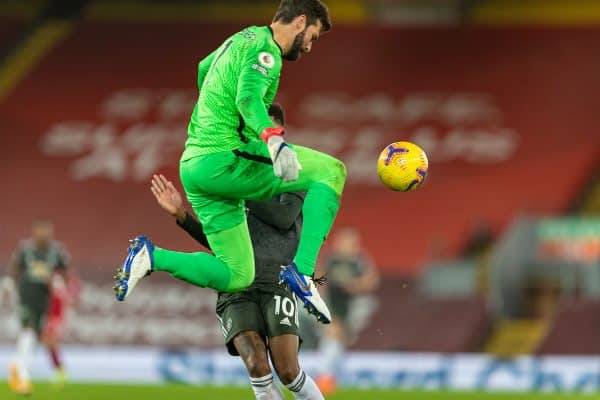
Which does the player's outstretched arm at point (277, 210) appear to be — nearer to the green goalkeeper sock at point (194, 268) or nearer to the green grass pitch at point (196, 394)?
the green goalkeeper sock at point (194, 268)

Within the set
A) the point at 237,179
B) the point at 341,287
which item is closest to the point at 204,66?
the point at 237,179

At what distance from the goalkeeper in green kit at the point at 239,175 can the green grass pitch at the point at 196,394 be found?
4.84 meters

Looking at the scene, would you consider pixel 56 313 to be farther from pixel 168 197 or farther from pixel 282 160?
pixel 282 160

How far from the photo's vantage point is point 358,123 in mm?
22766

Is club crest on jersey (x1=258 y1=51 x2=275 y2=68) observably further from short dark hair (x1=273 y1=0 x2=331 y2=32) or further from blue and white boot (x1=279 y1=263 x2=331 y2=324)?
blue and white boot (x1=279 y1=263 x2=331 y2=324)

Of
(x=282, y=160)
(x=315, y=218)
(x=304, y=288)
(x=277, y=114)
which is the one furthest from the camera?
(x=277, y=114)

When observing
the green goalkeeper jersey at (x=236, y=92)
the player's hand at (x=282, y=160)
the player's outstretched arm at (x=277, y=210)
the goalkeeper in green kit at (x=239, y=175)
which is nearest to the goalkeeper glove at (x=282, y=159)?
the player's hand at (x=282, y=160)

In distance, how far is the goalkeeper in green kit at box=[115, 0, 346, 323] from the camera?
6758 mm

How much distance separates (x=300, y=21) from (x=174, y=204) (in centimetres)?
145

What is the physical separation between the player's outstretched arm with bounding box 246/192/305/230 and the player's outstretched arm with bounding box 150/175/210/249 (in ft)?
1.17

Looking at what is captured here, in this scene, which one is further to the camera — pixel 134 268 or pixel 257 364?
pixel 257 364

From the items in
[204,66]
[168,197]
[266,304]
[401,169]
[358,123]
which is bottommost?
[266,304]

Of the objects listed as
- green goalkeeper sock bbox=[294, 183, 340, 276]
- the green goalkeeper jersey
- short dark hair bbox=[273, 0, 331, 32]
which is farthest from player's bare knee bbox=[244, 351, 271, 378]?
short dark hair bbox=[273, 0, 331, 32]

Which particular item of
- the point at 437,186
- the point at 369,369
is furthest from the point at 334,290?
the point at 437,186
